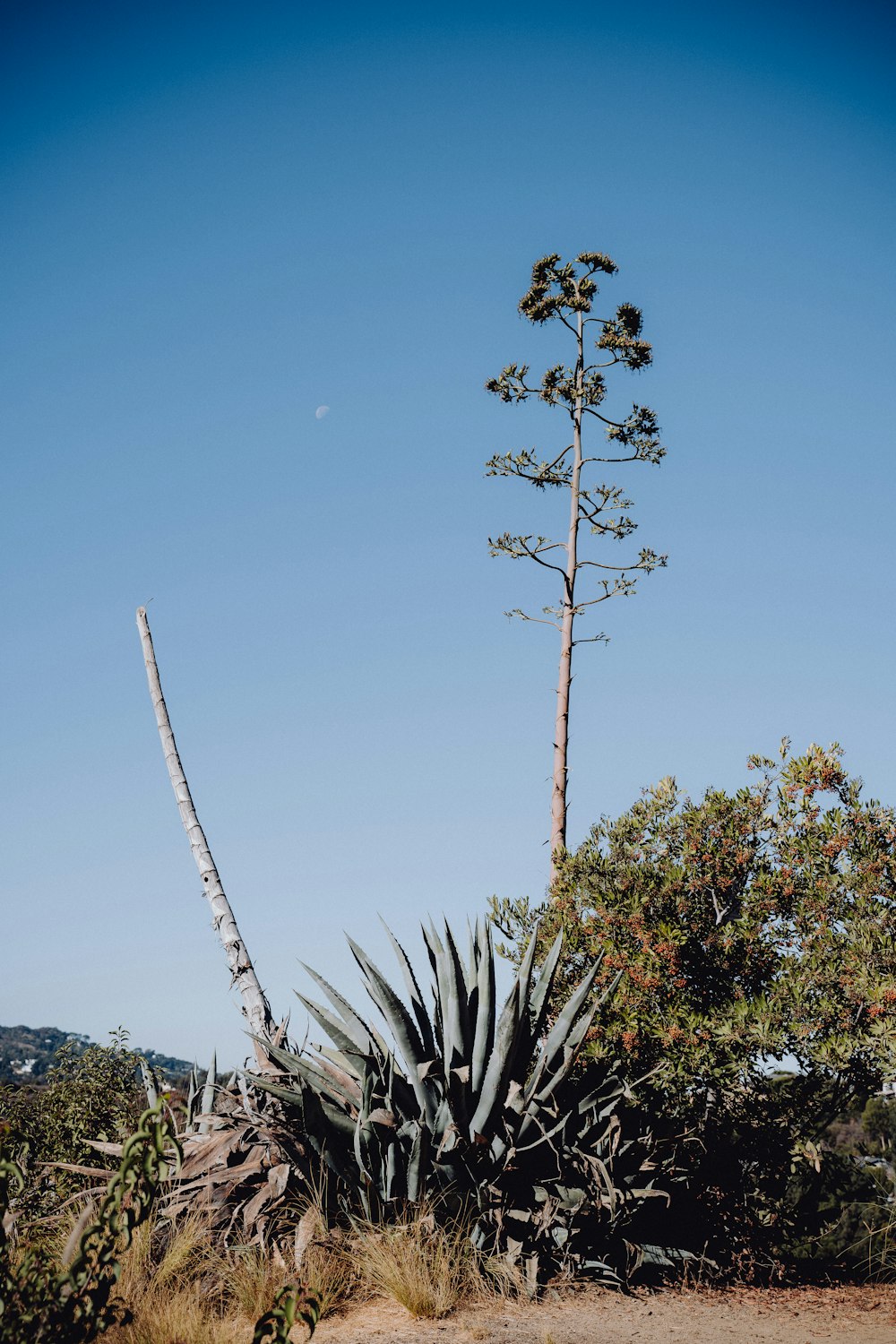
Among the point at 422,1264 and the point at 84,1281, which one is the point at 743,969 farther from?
the point at 84,1281

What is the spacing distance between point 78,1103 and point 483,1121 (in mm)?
6125

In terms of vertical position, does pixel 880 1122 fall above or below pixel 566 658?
below

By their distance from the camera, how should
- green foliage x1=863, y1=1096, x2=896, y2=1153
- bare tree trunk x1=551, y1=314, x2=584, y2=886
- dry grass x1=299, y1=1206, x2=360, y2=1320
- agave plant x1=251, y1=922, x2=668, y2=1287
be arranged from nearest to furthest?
dry grass x1=299, y1=1206, x2=360, y2=1320 < agave plant x1=251, y1=922, x2=668, y2=1287 < bare tree trunk x1=551, y1=314, x2=584, y2=886 < green foliage x1=863, y1=1096, x2=896, y2=1153

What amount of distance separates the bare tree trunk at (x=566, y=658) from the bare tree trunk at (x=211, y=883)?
3481mm

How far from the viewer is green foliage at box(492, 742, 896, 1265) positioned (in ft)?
25.6

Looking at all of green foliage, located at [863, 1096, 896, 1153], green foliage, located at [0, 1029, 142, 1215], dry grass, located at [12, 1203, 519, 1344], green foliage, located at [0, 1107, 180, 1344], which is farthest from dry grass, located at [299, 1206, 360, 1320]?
green foliage, located at [863, 1096, 896, 1153]

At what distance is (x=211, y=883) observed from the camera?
9688mm

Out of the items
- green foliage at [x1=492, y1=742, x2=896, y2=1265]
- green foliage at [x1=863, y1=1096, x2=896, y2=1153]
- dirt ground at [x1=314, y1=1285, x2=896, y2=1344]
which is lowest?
dirt ground at [x1=314, y1=1285, x2=896, y2=1344]

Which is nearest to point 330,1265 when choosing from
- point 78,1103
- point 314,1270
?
point 314,1270

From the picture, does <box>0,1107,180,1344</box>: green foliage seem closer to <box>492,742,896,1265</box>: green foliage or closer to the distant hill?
<box>492,742,896,1265</box>: green foliage

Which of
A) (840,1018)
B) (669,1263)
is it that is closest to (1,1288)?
(669,1263)

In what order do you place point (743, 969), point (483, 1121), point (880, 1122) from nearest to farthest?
1. point (483, 1121)
2. point (743, 969)
3. point (880, 1122)

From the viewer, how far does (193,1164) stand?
22.1ft

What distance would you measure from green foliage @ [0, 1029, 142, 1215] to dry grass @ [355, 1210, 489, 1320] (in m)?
4.33
